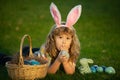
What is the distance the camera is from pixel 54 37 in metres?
5.54

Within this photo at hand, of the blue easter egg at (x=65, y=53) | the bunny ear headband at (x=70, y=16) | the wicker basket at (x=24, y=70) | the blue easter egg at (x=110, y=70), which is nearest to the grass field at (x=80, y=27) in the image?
the blue easter egg at (x=110, y=70)

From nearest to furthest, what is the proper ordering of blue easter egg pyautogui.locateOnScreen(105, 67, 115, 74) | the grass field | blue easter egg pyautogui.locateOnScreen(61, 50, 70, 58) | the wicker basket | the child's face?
the wicker basket
blue easter egg pyautogui.locateOnScreen(61, 50, 70, 58)
the child's face
blue easter egg pyautogui.locateOnScreen(105, 67, 115, 74)
the grass field

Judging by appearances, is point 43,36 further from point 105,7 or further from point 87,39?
point 105,7

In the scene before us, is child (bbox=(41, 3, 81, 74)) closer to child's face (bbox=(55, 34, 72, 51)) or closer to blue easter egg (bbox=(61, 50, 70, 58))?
child's face (bbox=(55, 34, 72, 51))

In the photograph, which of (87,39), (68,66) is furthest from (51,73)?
(87,39)

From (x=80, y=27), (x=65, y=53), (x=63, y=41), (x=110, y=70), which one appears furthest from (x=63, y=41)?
(x=80, y=27)

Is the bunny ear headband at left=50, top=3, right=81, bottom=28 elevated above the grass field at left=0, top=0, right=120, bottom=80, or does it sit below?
above

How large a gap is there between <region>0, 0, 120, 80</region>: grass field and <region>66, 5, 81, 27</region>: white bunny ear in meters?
0.70

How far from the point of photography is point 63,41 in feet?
17.8

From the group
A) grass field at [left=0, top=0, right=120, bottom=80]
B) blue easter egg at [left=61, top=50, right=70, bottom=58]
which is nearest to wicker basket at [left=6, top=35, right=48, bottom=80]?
blue easter egg at [left=61, top=50, right=70, bottom=58]

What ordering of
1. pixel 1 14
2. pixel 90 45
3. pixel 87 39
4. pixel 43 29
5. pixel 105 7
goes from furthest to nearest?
1. pixel 105 7
2. pixel 1 14
3. pixel 43 29
4. pixel 87 39
5. pixel 90 45

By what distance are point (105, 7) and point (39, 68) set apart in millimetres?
8454

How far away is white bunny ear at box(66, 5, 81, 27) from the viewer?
18.0 feet

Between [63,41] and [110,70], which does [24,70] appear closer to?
[63,41]
